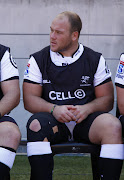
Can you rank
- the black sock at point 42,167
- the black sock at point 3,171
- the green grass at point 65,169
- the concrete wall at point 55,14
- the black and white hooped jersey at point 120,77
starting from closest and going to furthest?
1. the black sock at point 3,171
2. the black sock at point 42,167
3. the black and white hooped jersey at point 120,77
4. the green grass at point 65,169
5. the concrete wall at point 55,14

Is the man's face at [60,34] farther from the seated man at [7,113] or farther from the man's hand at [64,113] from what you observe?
the man's hand at [64,113]

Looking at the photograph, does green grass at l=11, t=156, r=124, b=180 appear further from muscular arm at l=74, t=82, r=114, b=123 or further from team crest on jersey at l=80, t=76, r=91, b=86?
team crest on jersey at l=80, t=76, r=91, b=86

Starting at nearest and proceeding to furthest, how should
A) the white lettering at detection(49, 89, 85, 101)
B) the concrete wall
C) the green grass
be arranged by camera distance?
the white lettering at detection(49, 89, 85, 101) < the green grass < the concrete wall

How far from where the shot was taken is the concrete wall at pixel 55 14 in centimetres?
614

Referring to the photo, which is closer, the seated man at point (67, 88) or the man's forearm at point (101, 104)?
the seated man at point (67, 88)

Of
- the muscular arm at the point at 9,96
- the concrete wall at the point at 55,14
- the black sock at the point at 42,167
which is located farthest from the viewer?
the concrete wall at the point at 55,14

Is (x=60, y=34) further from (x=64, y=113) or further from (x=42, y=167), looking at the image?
(x=42, y=167)

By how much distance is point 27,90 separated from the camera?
3777 mm

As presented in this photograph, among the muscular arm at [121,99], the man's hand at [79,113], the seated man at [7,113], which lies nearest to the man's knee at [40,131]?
the seated man at [7,113]

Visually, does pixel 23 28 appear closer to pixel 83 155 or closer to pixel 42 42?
pixel 42 42

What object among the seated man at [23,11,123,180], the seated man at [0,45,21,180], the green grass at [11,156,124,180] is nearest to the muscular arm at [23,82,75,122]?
the seated man at [23,11,123,180]

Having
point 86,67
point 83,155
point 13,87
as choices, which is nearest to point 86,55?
point 86,67

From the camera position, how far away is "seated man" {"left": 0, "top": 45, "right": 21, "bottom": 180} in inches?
123

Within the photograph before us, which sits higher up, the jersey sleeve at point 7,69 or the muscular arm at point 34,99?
the jersey sleeve at point 7,69
